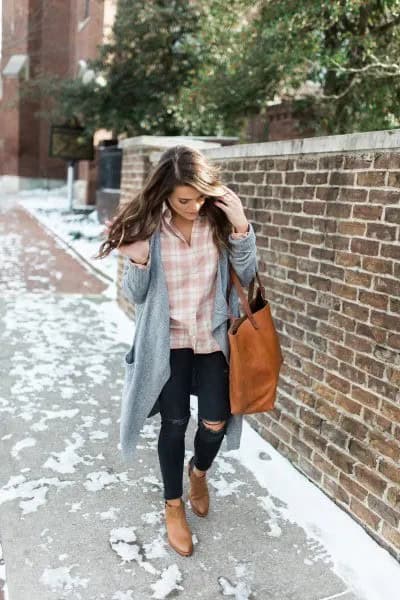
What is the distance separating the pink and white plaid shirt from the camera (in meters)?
2.36

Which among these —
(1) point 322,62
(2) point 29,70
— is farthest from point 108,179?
(2) point 29,70

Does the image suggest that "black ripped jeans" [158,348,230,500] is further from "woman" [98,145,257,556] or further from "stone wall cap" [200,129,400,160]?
"stone wall cap" [200,129,400,160]

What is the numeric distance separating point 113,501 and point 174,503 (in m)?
0.45

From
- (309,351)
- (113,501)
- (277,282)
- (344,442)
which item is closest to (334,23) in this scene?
(277,282)

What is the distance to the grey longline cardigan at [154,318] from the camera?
234cm

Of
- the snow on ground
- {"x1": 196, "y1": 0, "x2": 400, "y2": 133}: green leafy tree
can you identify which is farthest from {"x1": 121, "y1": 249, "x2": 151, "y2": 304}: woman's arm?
{"x1": 196, "y1": 0, "x2": 400, "y2": 133}: green leafy tree

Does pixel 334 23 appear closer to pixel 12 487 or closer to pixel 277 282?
pixel 277 282

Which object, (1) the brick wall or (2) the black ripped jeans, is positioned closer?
(2) the black ripped jeans

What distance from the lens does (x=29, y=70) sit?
26750 millimetres

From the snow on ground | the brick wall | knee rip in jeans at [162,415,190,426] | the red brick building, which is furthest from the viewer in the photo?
the red brick building

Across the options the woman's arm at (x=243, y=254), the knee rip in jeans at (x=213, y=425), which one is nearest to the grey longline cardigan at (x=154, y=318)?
the woman's arm at (x=243, y=254)

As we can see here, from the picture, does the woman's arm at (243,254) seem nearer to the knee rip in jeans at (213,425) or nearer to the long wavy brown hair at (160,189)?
the long wavy brown hair at (160,189)

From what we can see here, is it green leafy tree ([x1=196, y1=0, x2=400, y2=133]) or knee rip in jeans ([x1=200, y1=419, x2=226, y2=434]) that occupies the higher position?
green leafy tree ([x1=196, y1=0, x2=400, y2=133])

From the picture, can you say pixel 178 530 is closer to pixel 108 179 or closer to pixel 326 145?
pixel 326 145
